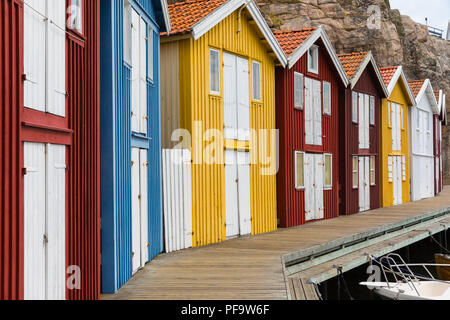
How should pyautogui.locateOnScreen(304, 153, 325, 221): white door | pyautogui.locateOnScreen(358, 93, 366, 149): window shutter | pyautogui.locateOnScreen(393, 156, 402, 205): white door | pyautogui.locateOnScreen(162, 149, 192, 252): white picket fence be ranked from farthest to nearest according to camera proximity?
pyautogui.locateOnScreen(393, 156, 402, 205): white door → pyautogui.locateOnScreen(358, 93, 366, 149): window shutter → pyautogui.locateOnScreen(304, 153, 325, 221): white door → pyautogui.locateOnScreen(162, 149, 192, 252): white picket fence

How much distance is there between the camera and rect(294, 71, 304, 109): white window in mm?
20547

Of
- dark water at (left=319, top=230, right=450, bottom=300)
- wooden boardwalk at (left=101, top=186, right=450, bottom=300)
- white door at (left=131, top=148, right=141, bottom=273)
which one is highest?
white door at (left=131, top=148, right=141, bottom=273)

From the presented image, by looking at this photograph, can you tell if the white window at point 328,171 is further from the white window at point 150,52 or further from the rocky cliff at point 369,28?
the rocky cliff at point 369,28

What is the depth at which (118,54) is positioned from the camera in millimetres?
10055

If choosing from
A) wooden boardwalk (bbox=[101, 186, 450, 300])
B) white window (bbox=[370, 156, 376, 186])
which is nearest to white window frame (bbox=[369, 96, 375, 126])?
white window (bbox=[370, 156, 376, 186])

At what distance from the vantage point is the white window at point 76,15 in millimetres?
8092

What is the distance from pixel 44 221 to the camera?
693 cm

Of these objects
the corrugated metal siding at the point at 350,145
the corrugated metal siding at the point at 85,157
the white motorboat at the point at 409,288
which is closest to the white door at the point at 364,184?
the corrugated metal siding at the point at 350,145

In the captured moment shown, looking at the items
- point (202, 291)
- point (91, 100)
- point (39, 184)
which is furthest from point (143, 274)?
point (39, 184)

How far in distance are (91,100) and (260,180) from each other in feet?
33.3

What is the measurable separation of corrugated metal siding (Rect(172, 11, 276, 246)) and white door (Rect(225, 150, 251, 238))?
0.27 metres

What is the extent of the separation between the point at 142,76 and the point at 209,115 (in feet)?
13.1

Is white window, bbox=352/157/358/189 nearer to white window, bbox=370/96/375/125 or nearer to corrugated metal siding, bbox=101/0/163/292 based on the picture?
white window, bbox=370/96/375/125

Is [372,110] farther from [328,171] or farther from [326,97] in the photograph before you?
[328,171]
